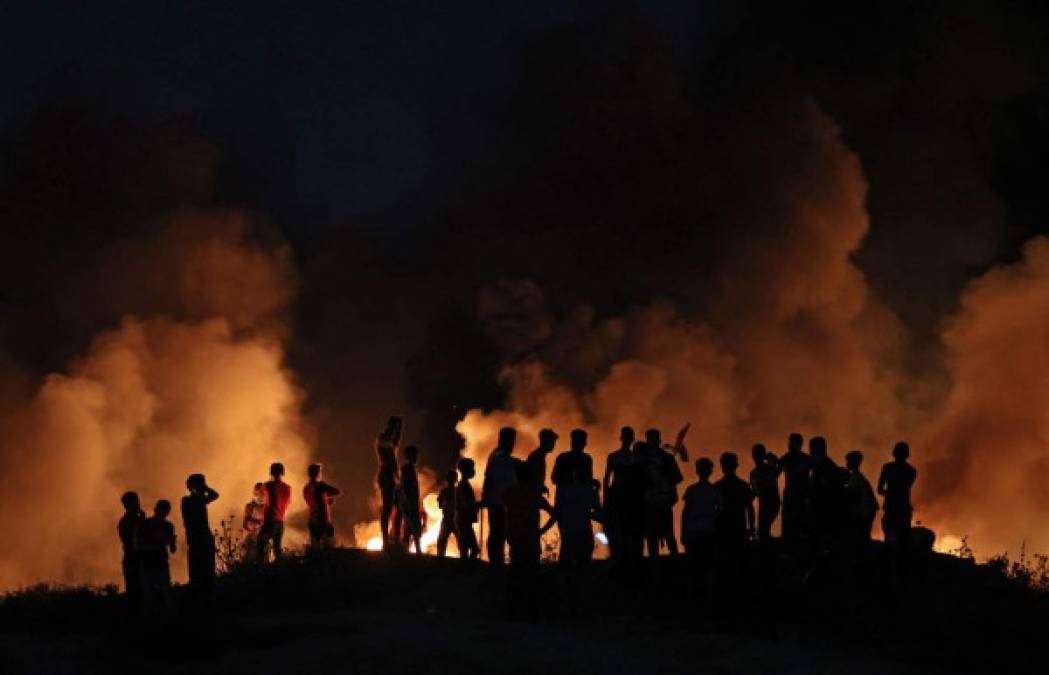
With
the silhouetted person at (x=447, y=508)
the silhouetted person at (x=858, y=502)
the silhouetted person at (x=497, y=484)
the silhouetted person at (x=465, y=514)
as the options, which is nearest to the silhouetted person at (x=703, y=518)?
the silhouetted person at (x=497, y=484)

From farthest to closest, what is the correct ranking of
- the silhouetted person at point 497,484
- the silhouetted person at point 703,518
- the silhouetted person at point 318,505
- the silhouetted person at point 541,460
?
the silhouetted person at point 318,505 < the silhouetted person at point 497,484 < the silhouetted person at point 703,518 < the silhouetted person at point 541,460

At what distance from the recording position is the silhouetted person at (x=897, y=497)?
20891 millimetres

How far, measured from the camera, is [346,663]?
15867 mm

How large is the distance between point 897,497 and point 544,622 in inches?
215

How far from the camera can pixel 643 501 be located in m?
20.1

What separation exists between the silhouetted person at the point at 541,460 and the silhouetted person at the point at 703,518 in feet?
5.68

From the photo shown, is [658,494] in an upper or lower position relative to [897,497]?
upper

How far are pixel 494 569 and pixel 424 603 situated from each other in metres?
1.17

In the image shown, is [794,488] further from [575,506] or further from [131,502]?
[131,502]

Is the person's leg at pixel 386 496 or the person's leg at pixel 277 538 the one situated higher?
the person's leg at pixel 386 496

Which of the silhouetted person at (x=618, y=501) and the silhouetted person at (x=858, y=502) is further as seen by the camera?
the silhouetted person at (x=858, y=502)

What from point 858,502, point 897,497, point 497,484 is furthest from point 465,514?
point 897,497

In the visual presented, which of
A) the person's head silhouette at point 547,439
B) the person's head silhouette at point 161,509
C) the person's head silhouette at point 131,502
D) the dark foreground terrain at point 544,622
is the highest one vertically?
the person's head silhouette at point 547,439

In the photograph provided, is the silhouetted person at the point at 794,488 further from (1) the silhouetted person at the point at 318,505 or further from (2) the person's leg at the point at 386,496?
(1) the silhouetted person at the point at 318,505
